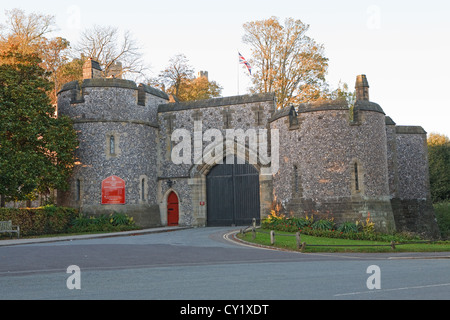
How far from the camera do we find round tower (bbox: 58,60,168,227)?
27500 millimetres

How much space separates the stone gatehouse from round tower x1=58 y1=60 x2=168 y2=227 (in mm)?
55

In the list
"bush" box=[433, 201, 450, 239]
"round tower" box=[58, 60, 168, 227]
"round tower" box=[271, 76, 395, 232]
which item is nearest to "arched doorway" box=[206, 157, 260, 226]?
"round tower" box=[58, 60, 168, 227]

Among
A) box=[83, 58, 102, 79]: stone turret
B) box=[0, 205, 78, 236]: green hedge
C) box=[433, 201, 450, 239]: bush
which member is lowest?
box=[433, 201, 450, 239]: bush

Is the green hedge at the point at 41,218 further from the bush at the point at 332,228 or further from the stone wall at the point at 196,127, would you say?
the bush at the point at 332,228

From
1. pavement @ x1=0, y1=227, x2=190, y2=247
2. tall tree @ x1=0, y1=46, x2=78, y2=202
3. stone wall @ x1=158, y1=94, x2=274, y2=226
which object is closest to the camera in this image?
pavement @ x1=0, y1=227, x2=190, y2=247

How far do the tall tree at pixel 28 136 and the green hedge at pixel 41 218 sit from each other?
1163 millimetres

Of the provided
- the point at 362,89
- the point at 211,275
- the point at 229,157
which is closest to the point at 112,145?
the point at 229,157

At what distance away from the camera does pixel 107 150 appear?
27734 mm

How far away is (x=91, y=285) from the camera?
9.14m

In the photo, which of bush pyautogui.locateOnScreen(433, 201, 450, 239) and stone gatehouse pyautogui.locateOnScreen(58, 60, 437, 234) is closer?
stone gatehouse pyautogui.locateOnScreen(58, 60, 437, 234)

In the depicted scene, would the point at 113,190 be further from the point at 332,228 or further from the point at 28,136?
the point at 332,228

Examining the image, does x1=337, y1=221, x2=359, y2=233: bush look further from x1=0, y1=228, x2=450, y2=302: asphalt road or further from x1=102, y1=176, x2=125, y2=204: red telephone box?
x1=102, y1=176, x2=125, y2=204: red telephone box

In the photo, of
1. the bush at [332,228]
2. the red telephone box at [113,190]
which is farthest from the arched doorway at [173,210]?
the bush at [332,228]

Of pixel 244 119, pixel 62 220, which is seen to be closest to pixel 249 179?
pixel 244 119
